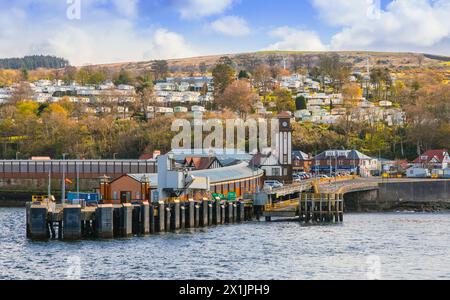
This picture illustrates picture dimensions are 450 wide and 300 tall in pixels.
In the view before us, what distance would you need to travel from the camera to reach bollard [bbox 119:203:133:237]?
72.2m

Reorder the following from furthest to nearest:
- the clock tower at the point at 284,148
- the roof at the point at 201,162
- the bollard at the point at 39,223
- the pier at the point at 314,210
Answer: the clock tower at the point at 284,148
the roof at the point at 201,162
the pier at the point at 314,210
the bollard at the point at 39,223

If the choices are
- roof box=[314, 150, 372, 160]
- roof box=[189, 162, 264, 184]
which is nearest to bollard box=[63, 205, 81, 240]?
roof box=[189, 162, 264, 184]

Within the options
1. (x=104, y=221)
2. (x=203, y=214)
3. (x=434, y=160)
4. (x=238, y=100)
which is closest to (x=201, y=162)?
(x=434, y=160)

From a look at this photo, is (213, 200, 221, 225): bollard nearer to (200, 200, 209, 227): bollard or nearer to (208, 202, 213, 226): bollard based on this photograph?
(208, 202, 213, 226): bollard

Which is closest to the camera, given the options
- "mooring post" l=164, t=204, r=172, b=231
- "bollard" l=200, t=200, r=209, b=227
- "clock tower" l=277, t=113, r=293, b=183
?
"mooring post" l=164, t=204, r=172, b=231

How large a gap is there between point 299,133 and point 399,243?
9845 centimetres

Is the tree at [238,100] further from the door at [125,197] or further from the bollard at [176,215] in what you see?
the bollard at [176,215]

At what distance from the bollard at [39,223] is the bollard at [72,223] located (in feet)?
4.13

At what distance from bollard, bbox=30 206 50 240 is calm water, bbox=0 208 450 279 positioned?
4.07 feet

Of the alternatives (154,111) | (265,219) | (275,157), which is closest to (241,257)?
(265,219)

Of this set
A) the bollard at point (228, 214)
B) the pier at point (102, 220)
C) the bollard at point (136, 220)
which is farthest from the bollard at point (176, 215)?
the bollard at point (228, 214)

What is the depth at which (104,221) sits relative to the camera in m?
70.5

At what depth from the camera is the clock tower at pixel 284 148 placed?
131750 millimetres

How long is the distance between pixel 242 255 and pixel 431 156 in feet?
301
